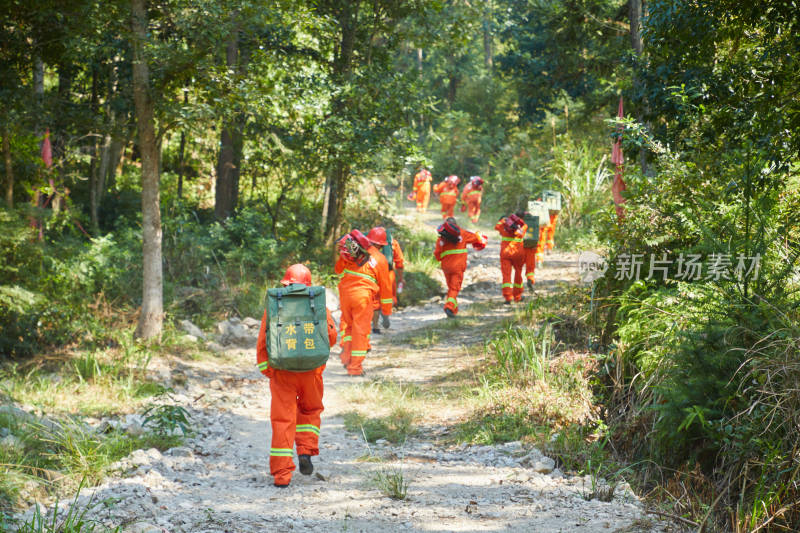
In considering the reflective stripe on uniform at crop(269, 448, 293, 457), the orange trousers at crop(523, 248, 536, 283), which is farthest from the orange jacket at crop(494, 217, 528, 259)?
the reflective stripe on uniform at crop(269, 448, 293, 457)

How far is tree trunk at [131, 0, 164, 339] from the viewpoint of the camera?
872 cm

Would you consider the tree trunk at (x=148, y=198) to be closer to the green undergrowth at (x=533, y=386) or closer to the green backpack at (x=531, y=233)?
the green undergrowth at (x=533, y=386)

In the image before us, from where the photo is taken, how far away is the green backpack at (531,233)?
12.9 m

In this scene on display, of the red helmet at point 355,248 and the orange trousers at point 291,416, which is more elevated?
the red helmet at point 355,248

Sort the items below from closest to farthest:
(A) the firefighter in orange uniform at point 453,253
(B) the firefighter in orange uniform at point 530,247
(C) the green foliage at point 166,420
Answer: (C) the green foliage at point 166,420 < (A) the firefighter in orange uniform at point 453,253 < (B) the firefighter in orange uniform at point 530,247

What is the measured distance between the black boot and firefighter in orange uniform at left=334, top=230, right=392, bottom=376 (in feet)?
10.7

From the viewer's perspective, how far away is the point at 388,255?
10.9 metres

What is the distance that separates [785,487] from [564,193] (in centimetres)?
1557

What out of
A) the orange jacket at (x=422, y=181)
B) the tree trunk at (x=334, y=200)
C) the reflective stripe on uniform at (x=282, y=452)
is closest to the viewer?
the reflective stripe on uniform at (x=282, y=452)

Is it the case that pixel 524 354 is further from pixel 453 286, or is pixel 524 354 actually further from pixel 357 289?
pixel 453 286

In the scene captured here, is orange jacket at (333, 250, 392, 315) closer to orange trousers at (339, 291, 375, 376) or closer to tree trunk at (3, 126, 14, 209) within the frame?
orange trousers at (339, 291, 375, 376)

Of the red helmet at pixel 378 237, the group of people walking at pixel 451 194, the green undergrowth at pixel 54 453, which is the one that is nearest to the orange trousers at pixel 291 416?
the green undergrowth at pixel 54 453

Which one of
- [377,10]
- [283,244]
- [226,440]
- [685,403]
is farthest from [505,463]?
[377,10]

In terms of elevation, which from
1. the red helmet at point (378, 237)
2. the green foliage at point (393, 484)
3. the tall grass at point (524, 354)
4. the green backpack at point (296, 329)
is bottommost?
the green foliage at point (393, 484)
